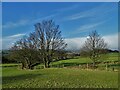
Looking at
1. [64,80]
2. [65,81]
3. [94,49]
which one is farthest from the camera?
[94,49]

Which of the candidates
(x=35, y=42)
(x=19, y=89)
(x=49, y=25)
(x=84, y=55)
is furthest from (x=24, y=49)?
(x=19, y=89)

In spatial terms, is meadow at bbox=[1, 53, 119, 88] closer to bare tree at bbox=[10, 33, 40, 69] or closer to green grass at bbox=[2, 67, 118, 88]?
green grass at bbox=[2, 67, 118, 88]

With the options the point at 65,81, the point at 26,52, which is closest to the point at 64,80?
the point at 65,81

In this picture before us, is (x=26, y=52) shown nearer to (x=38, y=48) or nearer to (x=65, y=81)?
(x=38, y=48)

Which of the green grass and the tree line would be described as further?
the tree line

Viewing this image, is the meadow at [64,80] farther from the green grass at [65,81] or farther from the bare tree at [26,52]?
the bare tree at [26,52]

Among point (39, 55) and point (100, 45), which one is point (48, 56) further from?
point (100, 45)

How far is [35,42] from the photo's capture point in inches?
2370

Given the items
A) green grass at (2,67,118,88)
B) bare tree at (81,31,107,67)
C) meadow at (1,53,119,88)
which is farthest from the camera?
bare tree at (81,31,107,67)

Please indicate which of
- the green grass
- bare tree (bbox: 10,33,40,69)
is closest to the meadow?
the green grass

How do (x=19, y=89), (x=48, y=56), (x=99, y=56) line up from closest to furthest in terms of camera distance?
(x=19, y=89) → (x=99, y=56) → (x=48, y=56)

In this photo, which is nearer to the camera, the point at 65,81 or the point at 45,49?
the point at 65,81

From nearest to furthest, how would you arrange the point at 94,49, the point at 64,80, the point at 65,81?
the point at 65,81 → the point at 64,80 → the point at 94,49

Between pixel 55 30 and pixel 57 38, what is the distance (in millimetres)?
2246
